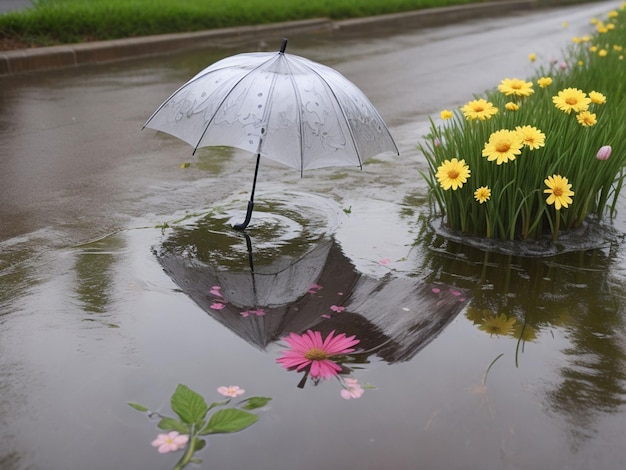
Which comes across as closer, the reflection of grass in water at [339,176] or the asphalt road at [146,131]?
the asphalt road at [146,131]

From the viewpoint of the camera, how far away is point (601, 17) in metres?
21.6

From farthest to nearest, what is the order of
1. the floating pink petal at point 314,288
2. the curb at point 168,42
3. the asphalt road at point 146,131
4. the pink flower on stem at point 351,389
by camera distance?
the curb at point 168,42 → the asphalt road at point 146,131 → the floating pink petal at point 314,288 → the pink flower on stem at point 351,389

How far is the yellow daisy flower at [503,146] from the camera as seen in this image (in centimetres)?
391

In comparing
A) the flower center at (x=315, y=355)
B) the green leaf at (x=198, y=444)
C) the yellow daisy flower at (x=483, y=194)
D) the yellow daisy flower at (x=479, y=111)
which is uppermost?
the yellow daisy flower at (x=479, y=111)

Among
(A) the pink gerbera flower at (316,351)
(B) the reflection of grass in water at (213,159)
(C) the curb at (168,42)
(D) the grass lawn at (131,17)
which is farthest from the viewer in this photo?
(D) the grass lawn at (131,17)

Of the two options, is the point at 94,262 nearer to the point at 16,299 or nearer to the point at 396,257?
the point at 16,299

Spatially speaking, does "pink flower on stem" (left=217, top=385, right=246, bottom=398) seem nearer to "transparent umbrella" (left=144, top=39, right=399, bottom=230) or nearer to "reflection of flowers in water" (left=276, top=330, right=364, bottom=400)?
"reflection of flowers in water" (left=276, top=330, right=364, bottom=400)

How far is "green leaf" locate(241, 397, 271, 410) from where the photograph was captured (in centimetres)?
273

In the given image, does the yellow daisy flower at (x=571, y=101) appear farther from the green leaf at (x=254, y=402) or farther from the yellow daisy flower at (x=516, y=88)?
the green leaf at (x=254, y=402)

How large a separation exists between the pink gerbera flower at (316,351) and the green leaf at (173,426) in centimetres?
53

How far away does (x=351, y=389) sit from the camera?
9.42ft

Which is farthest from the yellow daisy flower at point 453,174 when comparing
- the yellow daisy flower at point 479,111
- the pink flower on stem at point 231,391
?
the pink flower on stem at point 231,391

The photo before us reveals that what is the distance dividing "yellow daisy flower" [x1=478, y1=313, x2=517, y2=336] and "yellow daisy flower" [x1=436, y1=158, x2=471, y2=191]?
31.3 inches

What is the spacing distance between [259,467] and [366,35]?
13807mm
